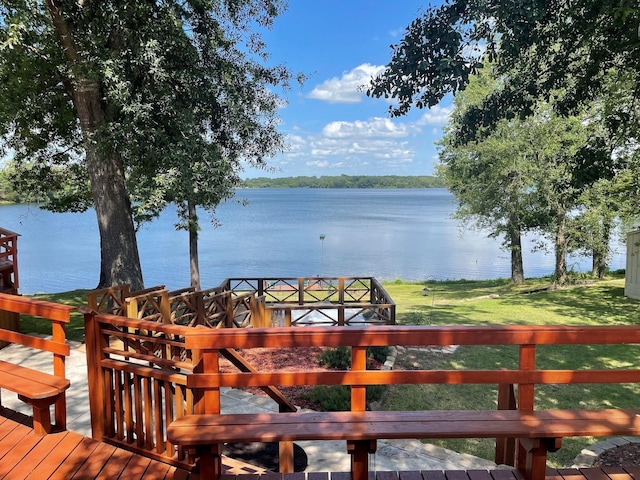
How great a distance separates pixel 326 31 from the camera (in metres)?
20.3

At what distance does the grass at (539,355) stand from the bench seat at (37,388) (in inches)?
150

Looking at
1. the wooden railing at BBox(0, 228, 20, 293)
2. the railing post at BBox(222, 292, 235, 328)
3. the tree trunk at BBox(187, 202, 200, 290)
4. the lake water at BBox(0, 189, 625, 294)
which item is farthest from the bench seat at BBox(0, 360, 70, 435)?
the lake water at BBox(0, 189, 625, 294)

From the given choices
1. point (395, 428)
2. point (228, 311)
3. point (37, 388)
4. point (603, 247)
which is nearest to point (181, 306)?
point (228, 311)

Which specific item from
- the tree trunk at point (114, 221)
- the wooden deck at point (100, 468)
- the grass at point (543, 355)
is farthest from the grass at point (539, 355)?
the wooden deck at point (100, 468)

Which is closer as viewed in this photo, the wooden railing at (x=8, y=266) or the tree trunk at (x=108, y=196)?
the wooden railing at (x=8, y=266)

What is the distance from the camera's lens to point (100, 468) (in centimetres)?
262

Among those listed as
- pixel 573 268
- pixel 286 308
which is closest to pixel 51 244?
pixel 286 308

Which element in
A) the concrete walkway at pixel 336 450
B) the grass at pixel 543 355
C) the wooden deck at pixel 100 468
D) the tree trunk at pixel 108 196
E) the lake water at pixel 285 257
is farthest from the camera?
the lake water at pixel 285 257

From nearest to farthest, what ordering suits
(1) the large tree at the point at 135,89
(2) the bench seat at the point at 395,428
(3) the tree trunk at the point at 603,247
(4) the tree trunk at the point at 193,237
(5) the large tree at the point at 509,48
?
(2) the bench seat at the point at 395,428 → (5) the large tree at the point at 509,48 → (1) the large tree at the point at 135,89 → (4) the tree trunk at the point at 193,237 → (3) the tree trunk at the point at 603,247

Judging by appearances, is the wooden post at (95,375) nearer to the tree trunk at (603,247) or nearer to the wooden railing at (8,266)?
the wooden railing at (8,266)

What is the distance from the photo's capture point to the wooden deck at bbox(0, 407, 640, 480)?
2471mm

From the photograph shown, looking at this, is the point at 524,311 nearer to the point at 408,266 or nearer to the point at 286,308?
the point at 286,308

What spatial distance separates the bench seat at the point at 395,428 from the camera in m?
2.20

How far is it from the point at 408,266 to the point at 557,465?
25960 millimetres
